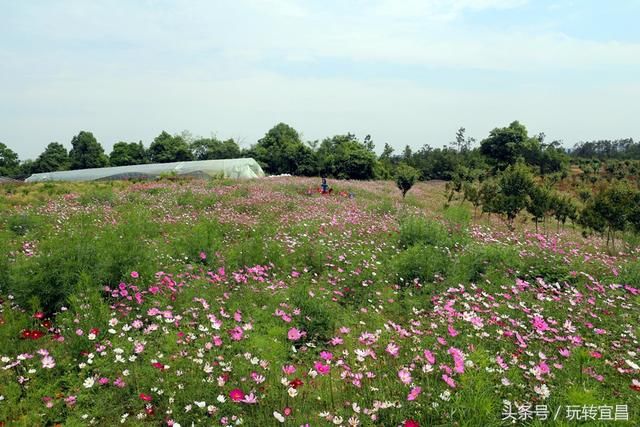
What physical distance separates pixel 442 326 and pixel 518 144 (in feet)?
182

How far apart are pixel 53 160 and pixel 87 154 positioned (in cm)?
509

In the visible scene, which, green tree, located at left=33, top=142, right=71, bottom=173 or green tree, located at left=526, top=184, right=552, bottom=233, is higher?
green tree, located at left=33, top=142, right=71, bottom=173

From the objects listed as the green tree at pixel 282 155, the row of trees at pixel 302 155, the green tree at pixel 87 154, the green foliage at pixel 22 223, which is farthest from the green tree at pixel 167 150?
the green foliage at pixel 22 223

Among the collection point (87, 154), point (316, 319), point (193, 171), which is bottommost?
point (316, 319)

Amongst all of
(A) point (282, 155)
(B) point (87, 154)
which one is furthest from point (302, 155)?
(B) point (87, 154)

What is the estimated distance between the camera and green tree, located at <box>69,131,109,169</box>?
5572cm

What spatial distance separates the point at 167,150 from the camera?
179 feet

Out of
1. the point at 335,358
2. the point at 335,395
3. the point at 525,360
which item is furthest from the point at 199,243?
the point at 525,360

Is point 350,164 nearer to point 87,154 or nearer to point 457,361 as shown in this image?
point 457,361

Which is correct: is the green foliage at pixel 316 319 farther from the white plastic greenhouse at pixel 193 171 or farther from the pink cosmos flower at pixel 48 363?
the white plastic greenhouse at pixel 193 171

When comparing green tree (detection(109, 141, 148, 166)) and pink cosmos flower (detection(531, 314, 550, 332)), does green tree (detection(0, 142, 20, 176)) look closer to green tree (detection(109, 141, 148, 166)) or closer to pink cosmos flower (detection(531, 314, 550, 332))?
green tree (detection(109, 141, 148, 166))

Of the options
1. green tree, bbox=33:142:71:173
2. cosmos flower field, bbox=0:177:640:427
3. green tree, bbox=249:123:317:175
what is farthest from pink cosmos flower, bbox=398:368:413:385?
green tree, bbox=33:142:71:173

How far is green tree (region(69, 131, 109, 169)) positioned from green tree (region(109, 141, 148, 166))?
4.99 ft

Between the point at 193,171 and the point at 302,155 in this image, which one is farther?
the point at 302,155
